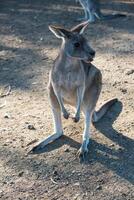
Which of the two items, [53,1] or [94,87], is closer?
[94,87]

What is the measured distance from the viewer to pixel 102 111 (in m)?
4.40

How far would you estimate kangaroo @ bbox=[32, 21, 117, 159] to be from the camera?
12.2 ft

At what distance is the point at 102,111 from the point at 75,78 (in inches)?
27.9

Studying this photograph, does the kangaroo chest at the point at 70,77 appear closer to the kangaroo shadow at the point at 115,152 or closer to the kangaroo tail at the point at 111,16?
the kangaroo shadow at the point at 115,152

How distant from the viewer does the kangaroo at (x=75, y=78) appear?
3.73 metres

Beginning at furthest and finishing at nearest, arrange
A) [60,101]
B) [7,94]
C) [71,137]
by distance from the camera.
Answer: [7,94]
[71,137]
[60,101]

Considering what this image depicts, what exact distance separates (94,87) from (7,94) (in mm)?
1371

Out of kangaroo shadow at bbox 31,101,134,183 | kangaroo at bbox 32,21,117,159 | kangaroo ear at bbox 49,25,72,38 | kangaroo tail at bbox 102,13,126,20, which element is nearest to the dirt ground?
kangaroo shadow at bbox 31,101,134,183

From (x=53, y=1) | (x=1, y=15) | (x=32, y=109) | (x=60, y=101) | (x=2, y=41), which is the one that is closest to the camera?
(x=60, y=101)

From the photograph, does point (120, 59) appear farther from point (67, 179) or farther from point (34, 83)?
point (67, 179)

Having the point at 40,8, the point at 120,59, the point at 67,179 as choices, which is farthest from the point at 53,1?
the point at 67,179

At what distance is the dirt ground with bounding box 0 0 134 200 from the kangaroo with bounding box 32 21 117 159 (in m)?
A: 0.17

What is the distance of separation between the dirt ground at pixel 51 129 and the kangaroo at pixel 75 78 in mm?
165

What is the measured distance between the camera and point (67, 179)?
3.58 meters
